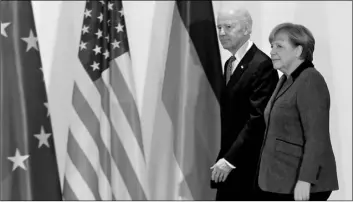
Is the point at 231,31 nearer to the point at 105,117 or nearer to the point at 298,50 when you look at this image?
the point at 298,50

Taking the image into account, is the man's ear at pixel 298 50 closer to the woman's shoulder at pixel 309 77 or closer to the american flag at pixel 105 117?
the woman's shoulder at pixel 309 77

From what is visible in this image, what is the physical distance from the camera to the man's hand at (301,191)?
1150 mm

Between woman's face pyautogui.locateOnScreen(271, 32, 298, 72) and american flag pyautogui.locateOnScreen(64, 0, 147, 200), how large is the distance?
245 centimetres

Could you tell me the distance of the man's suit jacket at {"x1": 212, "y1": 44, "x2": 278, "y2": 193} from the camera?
120 cm

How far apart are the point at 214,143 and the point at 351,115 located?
116 centimetres

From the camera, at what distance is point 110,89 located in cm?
348

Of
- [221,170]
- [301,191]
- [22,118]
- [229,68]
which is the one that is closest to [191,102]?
[22,118]

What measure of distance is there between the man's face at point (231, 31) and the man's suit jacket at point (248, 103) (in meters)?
0.05

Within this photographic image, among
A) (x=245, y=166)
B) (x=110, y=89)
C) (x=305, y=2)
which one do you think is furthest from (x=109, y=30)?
(x=245, y=166)

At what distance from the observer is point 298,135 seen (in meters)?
1.16

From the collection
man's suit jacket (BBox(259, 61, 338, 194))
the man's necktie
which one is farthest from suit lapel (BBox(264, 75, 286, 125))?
the man's necktie

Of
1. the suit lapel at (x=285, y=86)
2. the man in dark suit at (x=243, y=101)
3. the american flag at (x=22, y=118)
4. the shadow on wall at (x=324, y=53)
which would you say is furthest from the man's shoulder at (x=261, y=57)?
the shadow on wall at (x=324, y=53)

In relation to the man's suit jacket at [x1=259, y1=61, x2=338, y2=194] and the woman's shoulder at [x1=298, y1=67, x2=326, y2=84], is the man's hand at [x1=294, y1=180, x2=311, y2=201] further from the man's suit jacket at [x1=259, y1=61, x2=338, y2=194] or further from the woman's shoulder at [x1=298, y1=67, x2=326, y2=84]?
the woman's shoulder at [x1=298, y1=67, x2=326, y2=84]

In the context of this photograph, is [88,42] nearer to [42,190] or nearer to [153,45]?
[153,45]
